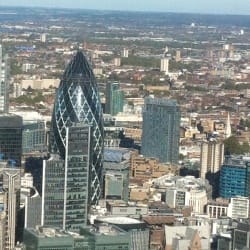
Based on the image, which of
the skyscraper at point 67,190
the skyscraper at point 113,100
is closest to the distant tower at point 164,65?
the skyscraper at point 113,100

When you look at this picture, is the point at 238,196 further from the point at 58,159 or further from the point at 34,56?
the point at 34,56

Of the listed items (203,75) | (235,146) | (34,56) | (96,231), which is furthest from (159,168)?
(34,56)

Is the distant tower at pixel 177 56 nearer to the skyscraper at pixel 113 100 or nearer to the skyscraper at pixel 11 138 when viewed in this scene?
the skyscraper at pixel 113 100

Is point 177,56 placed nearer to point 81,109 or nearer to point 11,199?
point 81,109

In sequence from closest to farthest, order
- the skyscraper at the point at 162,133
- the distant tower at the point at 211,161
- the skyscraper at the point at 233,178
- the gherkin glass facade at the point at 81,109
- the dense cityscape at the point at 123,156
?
the dense cityscape at the point at 123,156
the gherkin glass facade at the point at 81,109
the skyscraper at the point at 233,178
the distant tower at the point at 211,161
the skyscraper at the point at 162,133

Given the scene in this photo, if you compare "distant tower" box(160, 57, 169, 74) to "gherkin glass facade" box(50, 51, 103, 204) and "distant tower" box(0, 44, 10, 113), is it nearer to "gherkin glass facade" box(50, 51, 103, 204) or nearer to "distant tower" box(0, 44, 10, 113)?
"distant tower" box(0, 44, 10, 113)

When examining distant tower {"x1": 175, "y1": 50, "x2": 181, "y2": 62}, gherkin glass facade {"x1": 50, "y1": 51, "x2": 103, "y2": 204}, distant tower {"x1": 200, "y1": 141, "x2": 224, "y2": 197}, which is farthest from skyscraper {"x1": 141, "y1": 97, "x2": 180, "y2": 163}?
distant tower {"x1": 175, "y1": 50, "x2": 181, "y2": 62}

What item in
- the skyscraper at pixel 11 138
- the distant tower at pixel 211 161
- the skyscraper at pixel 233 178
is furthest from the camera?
the distant tower at pixel 211 161
